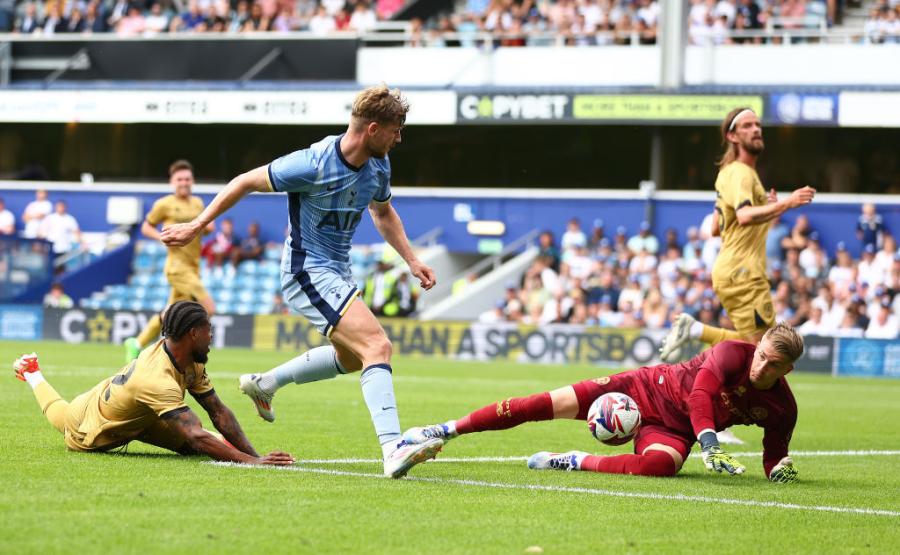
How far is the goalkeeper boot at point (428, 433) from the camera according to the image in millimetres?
7844

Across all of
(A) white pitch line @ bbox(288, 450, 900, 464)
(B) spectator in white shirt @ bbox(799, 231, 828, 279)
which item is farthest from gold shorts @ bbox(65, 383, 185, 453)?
(B) spectator in white shirt @ bbox(799, 231, 828, 279)

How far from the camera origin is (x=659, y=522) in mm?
6500

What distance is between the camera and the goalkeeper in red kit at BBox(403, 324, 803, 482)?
26.6ft

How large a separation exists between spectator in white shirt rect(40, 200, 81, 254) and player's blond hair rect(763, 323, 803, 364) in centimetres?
2669

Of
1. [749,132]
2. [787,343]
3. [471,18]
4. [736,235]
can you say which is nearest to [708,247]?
[471,18]

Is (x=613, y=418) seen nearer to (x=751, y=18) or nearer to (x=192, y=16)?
(x=751, y=18)

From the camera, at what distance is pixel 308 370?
29.4 feet

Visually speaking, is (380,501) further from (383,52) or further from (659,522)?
(383,52)

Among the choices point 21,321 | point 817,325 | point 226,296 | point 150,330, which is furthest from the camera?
point 226,296

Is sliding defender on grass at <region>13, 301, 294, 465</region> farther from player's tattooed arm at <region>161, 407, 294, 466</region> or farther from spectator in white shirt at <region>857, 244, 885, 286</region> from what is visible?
spectator in white shirt at <region>857, 244, 885, 286</region>

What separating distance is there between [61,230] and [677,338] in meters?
24.4

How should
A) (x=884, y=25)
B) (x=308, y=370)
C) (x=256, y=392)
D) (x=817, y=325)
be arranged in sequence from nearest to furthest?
(x=308, y=370), (x=256, y=392), (x=817, y=325), (x=884, y=25)

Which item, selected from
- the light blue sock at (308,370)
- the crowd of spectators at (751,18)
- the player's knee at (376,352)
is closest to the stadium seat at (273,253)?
the crowd of spectators at (751,18)

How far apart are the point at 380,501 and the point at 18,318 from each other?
23.2 m
